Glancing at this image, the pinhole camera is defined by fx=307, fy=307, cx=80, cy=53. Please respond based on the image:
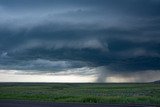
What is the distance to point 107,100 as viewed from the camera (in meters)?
47.1

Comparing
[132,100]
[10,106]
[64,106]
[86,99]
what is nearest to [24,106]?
[10,106]

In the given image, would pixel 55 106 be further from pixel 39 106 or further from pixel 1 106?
pixel 1 106

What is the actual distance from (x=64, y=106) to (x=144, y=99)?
55.0ft

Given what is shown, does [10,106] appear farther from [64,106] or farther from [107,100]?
[107,100]

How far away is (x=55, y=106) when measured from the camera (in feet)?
123

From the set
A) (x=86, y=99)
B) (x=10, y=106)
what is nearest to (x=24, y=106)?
(x=10, y=106)

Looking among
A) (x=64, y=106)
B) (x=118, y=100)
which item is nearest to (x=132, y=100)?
(x=118, y=100)

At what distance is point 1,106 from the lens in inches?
1439

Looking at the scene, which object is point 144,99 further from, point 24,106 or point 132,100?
point 24,106

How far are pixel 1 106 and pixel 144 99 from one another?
75.8 ft

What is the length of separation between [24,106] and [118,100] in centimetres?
1574

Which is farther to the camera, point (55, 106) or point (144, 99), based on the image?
point (144, 99)

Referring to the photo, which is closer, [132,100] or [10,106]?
[10,106]

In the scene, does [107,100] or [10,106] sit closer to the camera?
[10,106]
